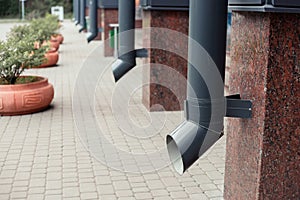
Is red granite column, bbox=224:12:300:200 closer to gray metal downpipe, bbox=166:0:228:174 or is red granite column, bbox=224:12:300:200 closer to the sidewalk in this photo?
gray metal downpipe, bbox=166:0:228:174

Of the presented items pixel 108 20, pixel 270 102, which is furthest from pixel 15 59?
pixel 108 20

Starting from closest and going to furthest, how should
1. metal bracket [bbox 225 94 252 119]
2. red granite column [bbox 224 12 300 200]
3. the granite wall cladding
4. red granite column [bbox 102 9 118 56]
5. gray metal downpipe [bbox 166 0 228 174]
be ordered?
gray metal downpipe [bbox 166 0 228 174], red granite column [bbox 224 12 300 200], metal bracket [bbox 225 94 252 119], the granite wall cladding, red granite column [bbox 102 9 118 56]

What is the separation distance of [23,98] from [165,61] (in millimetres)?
2174

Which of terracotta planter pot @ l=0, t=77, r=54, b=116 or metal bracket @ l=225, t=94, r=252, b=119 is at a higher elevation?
metal bracket @ l=225, t=94, r=252, b=119

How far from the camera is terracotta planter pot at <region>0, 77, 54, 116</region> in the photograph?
283 inches

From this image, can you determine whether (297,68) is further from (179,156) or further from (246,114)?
(179,156)

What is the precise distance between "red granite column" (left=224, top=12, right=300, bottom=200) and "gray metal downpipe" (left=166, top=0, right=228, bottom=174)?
11.9 inches

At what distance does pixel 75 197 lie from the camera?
422 centimetres

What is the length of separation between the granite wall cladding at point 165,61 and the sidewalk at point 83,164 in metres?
0.23

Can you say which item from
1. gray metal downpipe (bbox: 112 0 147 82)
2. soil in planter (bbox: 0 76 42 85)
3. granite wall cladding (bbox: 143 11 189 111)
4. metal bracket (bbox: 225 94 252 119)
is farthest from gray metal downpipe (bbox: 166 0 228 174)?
soil in planter (bbox: 0 76 42 85)

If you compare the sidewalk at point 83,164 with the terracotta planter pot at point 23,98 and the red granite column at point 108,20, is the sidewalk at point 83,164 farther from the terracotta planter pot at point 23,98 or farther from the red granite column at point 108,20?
the red granite column at point 108,20

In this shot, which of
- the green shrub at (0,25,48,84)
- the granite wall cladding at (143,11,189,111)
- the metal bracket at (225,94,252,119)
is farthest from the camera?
the green shrub at (0,25,48,84)

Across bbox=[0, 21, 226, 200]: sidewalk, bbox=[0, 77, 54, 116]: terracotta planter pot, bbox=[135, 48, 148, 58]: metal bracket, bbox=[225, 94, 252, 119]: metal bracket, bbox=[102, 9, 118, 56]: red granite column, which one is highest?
bbox=[102, 9, 118, 56]: red granite column

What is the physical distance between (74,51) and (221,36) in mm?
14744
